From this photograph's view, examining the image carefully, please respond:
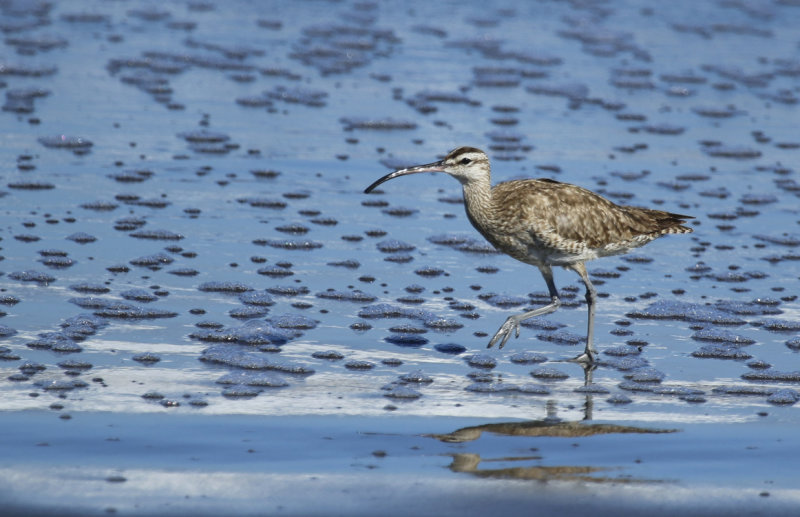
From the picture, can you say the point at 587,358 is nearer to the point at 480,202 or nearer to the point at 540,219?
the point at 540,219

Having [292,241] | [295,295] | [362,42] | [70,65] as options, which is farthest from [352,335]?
[362,42]

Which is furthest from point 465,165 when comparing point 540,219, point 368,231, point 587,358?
point 368,231

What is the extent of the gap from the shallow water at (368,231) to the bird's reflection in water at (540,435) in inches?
3.5

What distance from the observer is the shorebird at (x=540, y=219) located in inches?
375

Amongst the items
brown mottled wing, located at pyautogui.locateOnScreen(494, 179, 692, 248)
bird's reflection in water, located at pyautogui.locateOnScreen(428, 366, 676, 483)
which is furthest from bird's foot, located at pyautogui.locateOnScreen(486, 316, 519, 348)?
bird's reflection in water, located at pyautogui.locateOnScreen(428, 366, 676, 483)

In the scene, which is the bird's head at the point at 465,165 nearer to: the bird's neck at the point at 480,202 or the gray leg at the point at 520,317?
the bird's neck at the point at 480,202

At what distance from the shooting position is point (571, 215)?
9.64 m

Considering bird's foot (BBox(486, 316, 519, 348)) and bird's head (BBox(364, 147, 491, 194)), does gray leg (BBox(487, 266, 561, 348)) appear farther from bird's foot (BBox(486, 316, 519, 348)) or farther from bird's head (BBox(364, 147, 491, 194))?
bird's head (BBox(364, 147, 491, 194))

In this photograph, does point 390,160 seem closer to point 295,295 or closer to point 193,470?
point 295,295

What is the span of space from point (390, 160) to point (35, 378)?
6451 millimetres

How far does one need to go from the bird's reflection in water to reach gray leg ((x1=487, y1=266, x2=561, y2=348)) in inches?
38.2

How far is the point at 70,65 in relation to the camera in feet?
54.3

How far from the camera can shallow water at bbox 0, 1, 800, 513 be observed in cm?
792

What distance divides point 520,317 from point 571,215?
3.28 ft
